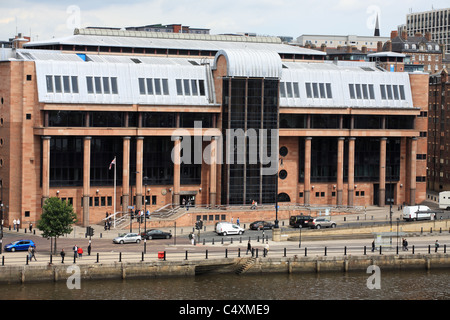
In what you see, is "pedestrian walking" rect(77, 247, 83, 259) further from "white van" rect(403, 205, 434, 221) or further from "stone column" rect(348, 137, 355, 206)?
"stone column" rect(348, 137, 355, 206)

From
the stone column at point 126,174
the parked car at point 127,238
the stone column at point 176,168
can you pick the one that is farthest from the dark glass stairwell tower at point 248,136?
the parked car at point 127,238

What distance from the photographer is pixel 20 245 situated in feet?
390

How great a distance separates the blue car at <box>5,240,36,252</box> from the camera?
11831 cm

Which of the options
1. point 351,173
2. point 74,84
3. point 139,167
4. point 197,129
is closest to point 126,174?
point 139,167

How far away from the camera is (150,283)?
110m

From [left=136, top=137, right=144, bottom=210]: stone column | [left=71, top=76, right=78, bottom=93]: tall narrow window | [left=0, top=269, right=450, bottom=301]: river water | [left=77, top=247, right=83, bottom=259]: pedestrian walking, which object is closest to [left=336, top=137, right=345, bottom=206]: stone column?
[left=136, top=137, right=144, bottom=210]: stone column

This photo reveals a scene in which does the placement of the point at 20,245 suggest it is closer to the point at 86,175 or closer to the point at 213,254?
the point at 213,254

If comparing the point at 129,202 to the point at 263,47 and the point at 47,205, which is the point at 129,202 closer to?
the point at 47,205

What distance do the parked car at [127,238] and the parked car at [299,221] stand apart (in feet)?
74.8
